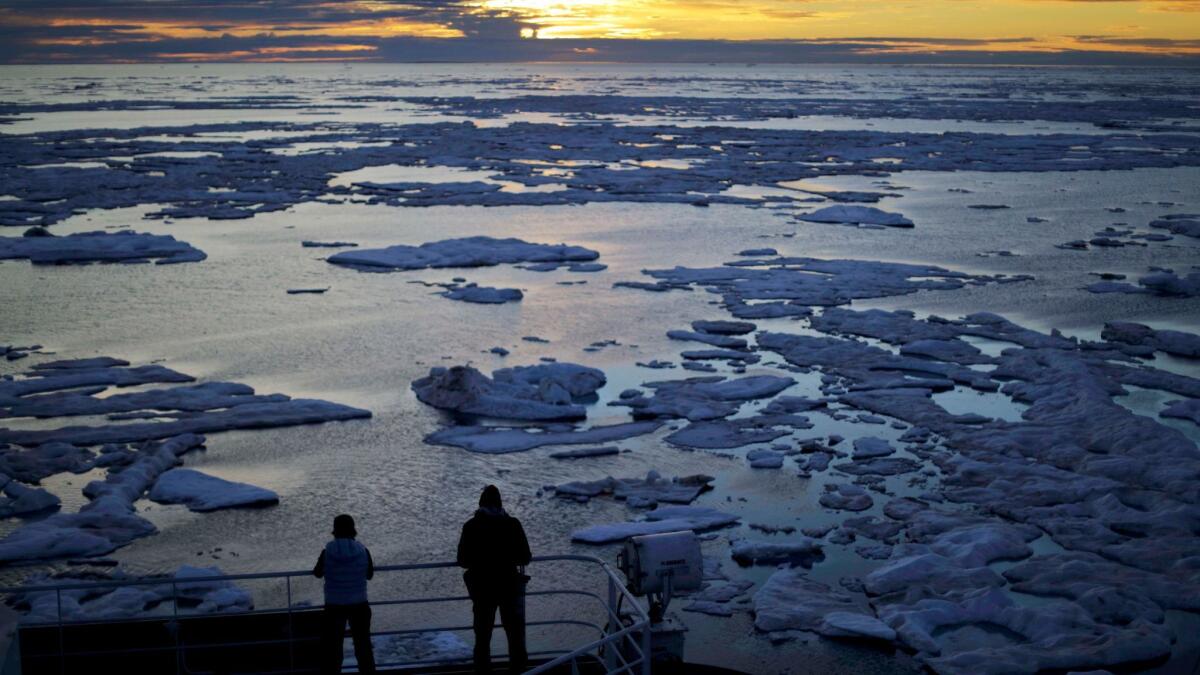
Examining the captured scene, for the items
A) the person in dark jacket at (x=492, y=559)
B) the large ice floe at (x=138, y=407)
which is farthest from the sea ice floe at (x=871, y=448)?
the person in dark jacket at (x=492, y=559)

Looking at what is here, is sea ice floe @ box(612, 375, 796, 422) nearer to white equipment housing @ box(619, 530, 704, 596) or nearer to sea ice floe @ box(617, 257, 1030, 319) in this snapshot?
sea ice floe @ box(617, 257, 1030, 319)

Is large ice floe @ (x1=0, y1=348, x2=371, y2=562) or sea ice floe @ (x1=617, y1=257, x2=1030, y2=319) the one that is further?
sea ice floe @ (x1=617, y1=257, x2=1030, y2=319)

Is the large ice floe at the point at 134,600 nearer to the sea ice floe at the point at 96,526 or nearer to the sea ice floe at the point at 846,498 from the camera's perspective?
the sea ice floe at the point at 96,526

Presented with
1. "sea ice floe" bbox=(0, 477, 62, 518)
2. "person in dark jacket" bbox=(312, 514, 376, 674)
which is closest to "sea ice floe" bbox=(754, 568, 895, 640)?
"person in dark jacket" bbox=(312, 514, 376, 674)

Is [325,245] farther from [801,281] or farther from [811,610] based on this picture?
[811,610]

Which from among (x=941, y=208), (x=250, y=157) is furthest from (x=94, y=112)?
(x=941, y=208)

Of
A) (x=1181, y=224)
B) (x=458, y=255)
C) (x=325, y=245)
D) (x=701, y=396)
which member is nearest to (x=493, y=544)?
(x=701, y=396)
